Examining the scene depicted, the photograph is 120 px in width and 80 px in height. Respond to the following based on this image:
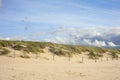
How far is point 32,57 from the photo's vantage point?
103 feet

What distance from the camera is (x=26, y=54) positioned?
103 feet

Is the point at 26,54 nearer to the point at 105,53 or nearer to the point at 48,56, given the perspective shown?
the point at 48,56

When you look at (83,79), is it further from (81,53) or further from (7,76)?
(81,53)

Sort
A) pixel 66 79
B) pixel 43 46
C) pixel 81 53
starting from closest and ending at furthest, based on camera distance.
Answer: pixel 66 79 < pixel 43 46 < pixel 81 53

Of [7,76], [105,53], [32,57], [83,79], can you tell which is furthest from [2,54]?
[105,53]

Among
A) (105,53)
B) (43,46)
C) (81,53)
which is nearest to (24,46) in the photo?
(43,46)

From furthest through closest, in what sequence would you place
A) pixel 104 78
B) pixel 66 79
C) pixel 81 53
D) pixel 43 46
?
1. pixel 81 53
2. pixel 43 46
3. pixel 104 78
4. pixel 66 79

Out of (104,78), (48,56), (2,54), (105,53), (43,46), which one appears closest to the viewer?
(104,78)

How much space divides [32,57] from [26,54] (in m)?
0.81

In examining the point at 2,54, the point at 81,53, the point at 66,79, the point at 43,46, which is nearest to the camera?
the point at 66,79

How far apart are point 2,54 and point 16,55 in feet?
5.26

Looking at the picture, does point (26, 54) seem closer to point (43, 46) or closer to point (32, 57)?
point (32, 57)

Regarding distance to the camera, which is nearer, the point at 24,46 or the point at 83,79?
the point at 83,79

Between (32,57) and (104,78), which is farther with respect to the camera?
(32,57)
